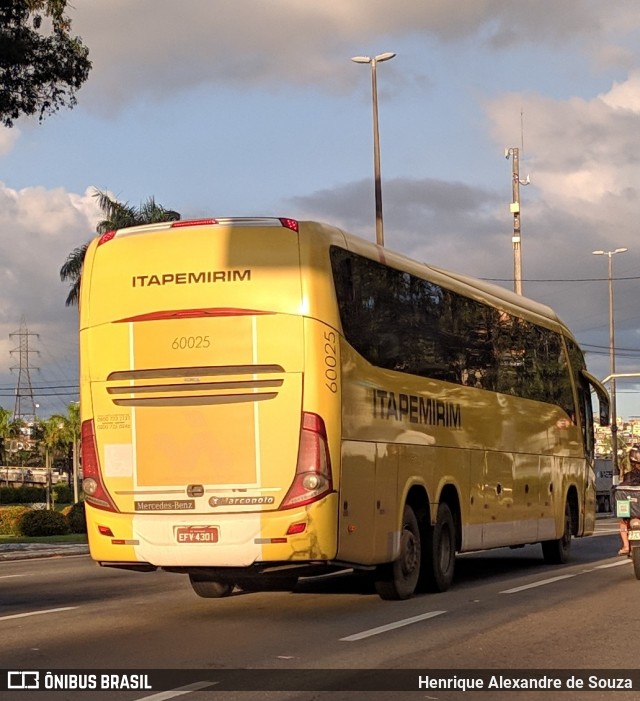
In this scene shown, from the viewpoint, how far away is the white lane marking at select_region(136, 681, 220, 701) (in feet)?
27.1

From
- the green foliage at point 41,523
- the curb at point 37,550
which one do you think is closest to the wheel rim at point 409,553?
the curb at point 37,550

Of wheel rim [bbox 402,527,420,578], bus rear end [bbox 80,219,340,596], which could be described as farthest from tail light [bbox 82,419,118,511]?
wheel rim [bbox 402,527,420,578]

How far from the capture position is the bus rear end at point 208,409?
12289 mm

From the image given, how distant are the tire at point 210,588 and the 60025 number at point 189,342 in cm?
334

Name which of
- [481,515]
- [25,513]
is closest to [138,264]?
[481,515]

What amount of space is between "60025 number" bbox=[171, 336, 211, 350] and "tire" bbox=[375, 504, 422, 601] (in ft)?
10.9

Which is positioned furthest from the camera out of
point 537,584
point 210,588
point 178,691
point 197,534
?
point 537,584

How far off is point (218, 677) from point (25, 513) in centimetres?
2990

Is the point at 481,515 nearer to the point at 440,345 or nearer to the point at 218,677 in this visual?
the point at 440,345

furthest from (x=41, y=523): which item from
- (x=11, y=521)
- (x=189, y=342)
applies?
(x=189, y=342)

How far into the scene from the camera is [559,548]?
21.9 meters

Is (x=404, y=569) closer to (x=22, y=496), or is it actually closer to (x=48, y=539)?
(x=48, y=539)

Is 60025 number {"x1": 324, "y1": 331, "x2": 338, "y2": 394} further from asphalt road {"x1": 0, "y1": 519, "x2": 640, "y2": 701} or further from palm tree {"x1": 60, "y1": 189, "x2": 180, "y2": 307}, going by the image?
palm tree {"x1": 60, "y1": 189, "x2": 180, "y2": 307}

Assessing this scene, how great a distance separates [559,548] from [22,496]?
85170mm
